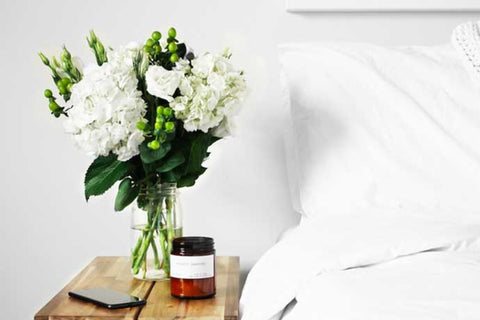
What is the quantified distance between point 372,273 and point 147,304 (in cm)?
46

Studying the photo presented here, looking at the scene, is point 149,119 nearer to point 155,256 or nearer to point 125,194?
point 125,194

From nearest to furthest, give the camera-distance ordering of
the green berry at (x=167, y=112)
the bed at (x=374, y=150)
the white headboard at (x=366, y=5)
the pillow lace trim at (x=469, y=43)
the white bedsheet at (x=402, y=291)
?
the white bedsheet at (x=402, y=291) < the bed at (x=374, y=150) < the green berry at (x=167, y=112) < the pillow lace trim at (x=469, y=43) < the white headboard at (x=366, y=5)

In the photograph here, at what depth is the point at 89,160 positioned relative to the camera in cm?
180

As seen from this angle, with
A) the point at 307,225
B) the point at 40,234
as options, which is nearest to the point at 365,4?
the point at 307,225

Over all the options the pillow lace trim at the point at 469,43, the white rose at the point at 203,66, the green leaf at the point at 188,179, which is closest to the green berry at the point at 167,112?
the white rose at the point at 203,66

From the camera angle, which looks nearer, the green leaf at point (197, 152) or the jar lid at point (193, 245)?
the jar lid at point (193, 245)

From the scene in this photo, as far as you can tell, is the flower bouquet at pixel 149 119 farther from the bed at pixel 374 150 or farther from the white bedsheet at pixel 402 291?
the white bedsheet at pixel 402 291

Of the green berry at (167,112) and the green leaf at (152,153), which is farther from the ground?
the green berry at (167,112)

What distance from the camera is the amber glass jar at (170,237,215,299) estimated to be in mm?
1293

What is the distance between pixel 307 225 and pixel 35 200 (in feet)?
2.58

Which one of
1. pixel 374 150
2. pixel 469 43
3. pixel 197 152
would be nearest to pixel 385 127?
pixel 374 150

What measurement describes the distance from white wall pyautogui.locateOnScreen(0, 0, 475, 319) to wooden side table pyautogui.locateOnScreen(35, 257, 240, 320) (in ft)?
0.83

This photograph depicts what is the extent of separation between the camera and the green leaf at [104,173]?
1.37 metres

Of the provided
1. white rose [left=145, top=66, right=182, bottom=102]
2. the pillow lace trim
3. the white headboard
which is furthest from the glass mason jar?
the pillow lace trim
